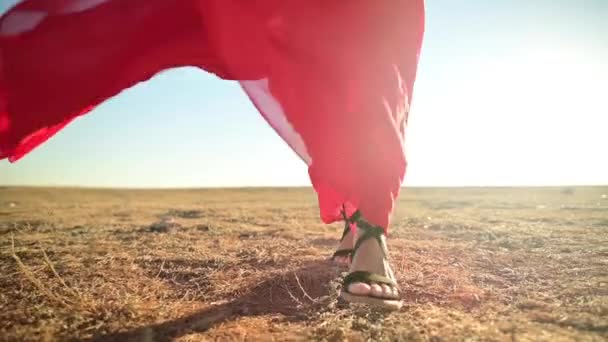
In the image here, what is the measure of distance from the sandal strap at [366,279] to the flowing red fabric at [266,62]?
0.69ft

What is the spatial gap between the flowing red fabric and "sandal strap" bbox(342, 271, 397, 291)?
21 cm

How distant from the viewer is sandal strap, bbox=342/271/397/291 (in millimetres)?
1680

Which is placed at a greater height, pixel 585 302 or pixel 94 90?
pixel 94 90

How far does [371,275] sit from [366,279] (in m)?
0.03

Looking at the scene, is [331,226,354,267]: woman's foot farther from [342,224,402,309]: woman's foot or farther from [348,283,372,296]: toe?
[348,283,372,296]: toe

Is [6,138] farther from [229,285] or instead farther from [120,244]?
[120,244]

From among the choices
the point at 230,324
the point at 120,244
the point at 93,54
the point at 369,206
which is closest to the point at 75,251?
the point at 120,244

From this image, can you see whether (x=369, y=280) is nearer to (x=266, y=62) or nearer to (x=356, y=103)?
(x=356, y=103)

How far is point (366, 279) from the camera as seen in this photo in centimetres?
169

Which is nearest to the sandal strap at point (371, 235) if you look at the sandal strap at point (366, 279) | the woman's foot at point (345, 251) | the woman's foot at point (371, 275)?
the woman's foot at point (371, 275)

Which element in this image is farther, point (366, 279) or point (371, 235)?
point (371, 235)

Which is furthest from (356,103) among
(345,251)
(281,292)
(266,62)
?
(345,251)

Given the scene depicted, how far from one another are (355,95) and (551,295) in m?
1.16

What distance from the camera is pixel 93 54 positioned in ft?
5.85
